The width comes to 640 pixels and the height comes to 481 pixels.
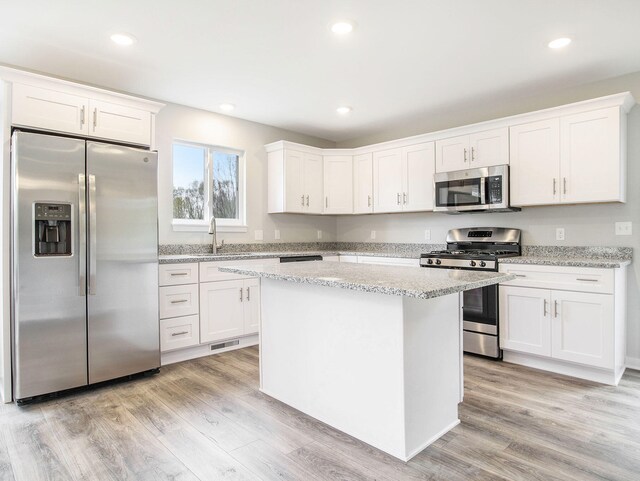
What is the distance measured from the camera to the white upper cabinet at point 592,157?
306cm

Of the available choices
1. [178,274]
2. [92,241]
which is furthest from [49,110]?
[178,274]

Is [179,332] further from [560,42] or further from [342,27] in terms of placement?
[560,42]

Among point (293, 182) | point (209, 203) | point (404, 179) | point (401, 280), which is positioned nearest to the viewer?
point (401, 280)

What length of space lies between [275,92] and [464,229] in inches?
94.3

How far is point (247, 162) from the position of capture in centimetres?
457

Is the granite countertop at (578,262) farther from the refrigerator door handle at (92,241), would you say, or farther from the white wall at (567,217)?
the refrigerator door handle at (92,241)

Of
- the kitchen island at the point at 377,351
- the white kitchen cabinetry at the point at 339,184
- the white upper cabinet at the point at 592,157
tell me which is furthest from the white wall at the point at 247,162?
the white upper cabinet at the point at 592,157

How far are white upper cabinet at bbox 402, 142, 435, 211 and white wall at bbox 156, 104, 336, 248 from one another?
4.57 feet

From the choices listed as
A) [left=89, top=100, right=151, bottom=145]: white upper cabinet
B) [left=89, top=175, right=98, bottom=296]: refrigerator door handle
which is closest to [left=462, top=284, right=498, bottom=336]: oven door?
[left=89, top=175, right=98, bottom=296]: refrigerator door handle

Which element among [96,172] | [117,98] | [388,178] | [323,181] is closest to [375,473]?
[96,172]

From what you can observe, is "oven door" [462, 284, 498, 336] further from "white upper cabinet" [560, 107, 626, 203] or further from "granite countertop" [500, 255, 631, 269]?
"white upper cabinet" [560, 107, 626, 203]

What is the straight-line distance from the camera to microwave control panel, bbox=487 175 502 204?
143 inches

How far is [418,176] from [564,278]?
1.81 meters

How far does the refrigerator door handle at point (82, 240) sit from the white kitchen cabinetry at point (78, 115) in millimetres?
446
